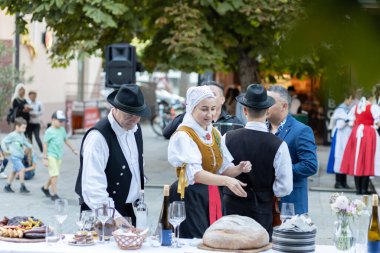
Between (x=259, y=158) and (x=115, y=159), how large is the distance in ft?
3.11

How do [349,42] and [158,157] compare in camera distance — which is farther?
[158,157]

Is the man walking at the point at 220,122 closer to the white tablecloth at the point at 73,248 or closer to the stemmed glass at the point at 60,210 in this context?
the stemmed glass at the point at 60,210

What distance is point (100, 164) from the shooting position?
508 cm

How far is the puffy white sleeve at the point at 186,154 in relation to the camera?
519cm

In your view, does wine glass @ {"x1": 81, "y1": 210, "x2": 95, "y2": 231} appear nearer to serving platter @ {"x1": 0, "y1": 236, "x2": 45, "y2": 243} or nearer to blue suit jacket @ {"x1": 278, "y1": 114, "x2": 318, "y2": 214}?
serving platter @ {"x1": 0, "y1": 236, "x2": 45, "y2": 243}

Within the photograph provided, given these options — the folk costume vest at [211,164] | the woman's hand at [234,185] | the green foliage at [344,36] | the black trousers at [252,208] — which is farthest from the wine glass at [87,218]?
the green foliage at [344,36]

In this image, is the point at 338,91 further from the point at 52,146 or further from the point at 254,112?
the point at 52,146

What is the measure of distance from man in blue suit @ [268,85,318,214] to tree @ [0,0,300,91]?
8.18 metres

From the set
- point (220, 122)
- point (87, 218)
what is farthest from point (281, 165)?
point (220, 122)

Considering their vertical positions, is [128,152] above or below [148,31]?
below

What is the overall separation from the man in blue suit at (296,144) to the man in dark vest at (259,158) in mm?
431

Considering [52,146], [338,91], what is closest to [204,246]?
[338,91]

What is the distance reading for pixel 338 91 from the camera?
1.51 m

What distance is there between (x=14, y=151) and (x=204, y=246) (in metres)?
9.36
